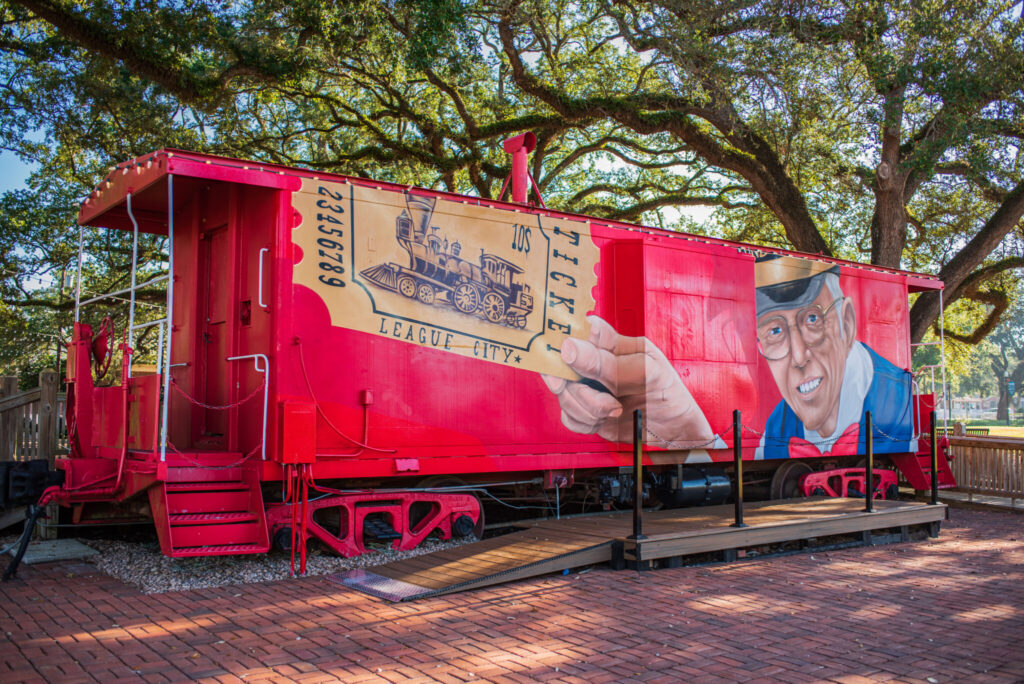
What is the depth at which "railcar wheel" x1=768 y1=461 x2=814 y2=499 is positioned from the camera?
10.6 metres

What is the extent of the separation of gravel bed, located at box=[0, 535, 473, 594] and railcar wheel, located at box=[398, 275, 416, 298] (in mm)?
2401

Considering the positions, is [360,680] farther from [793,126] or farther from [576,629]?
[793,126]

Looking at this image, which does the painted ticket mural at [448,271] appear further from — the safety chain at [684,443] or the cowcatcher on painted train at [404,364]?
the safety chain at [684,443]

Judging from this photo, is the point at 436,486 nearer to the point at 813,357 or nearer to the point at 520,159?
the point at 520,159

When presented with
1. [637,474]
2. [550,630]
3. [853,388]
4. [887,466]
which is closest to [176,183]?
[637,474]

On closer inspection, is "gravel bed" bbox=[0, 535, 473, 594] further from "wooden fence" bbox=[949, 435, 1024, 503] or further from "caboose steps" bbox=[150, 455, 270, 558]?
"wooden fence" bbox=[949, 435, 1024, 503]

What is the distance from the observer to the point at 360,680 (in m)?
4.19

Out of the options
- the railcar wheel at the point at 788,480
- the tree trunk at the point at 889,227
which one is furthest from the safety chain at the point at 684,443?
the tree trunk at the point at 889,227

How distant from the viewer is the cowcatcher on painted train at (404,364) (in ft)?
22.7

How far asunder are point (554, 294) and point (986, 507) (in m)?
8.31

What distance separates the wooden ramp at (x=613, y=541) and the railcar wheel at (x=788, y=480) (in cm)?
137

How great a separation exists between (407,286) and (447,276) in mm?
434

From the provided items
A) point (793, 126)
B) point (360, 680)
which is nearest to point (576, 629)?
point (360, 680)

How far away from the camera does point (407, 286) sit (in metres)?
7.62
